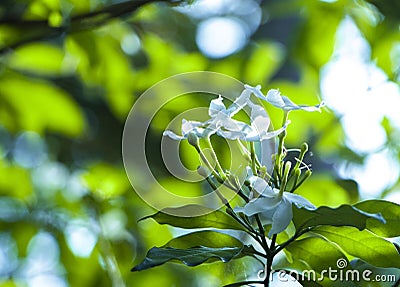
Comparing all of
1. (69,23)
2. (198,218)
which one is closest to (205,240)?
(198,218)

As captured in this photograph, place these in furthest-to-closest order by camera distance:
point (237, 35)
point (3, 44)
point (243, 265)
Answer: point (237, 35), point (3, 44), point (243, 265)

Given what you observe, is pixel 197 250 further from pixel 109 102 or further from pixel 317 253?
pixel 109 102

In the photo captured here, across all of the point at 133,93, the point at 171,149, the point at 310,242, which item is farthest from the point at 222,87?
the point at 310,242

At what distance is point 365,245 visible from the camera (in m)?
0.47

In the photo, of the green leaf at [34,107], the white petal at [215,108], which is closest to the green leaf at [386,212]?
the white petal at [215,108]

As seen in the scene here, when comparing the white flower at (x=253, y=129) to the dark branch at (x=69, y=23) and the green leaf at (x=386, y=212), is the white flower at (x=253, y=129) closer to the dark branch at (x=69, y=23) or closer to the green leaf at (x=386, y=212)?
the green leaf at (x=386, y=212)

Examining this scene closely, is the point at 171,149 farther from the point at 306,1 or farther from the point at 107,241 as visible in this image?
the point at 306,1

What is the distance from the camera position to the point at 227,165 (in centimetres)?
78

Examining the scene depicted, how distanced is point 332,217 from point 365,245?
0.06m

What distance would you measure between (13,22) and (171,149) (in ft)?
0.79

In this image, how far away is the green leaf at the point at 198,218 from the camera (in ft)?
1.55

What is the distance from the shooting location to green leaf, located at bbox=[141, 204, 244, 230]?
1.55ft

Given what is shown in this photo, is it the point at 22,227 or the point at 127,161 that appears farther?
the point at 22,227

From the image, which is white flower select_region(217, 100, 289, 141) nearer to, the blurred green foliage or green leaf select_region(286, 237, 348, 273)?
green leaf select_region(286, 237, 348, 273)
